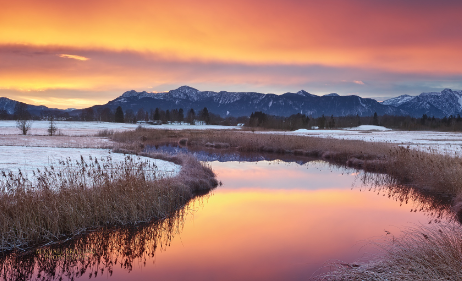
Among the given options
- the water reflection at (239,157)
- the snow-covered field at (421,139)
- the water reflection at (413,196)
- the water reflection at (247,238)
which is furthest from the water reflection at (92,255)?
the snow-covered field at (421,139)

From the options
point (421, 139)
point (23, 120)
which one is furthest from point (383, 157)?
point (23, 120)

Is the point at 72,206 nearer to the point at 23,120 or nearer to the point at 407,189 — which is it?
the point at 407,189

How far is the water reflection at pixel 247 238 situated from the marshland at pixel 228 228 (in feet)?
0.14

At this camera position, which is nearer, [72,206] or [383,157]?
[72,206]

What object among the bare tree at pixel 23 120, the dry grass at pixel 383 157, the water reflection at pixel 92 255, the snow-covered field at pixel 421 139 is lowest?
the water reflection at pixel 92 255

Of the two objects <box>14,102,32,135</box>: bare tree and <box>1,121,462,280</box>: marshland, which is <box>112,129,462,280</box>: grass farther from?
<box>14,102,32,135</box>: bare tree

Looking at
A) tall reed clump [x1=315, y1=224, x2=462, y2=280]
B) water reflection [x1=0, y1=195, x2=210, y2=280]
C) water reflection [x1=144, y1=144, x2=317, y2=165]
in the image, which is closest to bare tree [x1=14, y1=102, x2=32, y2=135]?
water reflection [x1=144, y1=144, x2=317, y2=165]

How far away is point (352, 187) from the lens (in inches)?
706

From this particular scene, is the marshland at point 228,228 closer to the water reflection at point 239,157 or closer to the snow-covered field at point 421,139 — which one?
the water reflection at point 239,157

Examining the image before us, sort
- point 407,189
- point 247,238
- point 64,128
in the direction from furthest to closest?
point 64,128
point 407,189
point 247,238

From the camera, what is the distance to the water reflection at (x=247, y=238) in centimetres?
773

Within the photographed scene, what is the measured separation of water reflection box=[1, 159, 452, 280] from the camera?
773cm

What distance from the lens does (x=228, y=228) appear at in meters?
11.0

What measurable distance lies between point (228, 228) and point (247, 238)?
1.20 meters
